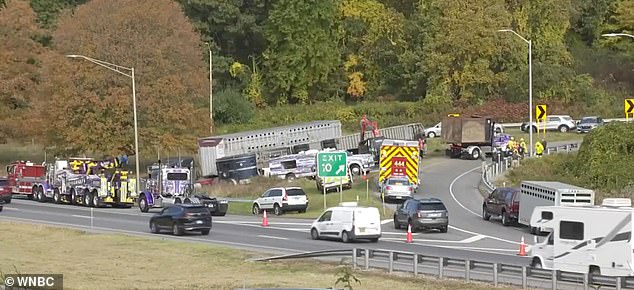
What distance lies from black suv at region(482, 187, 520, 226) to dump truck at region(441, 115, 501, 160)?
23708mm

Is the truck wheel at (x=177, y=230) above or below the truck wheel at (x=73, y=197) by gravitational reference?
below

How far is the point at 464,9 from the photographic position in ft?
325

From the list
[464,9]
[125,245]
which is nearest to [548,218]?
[125,245]

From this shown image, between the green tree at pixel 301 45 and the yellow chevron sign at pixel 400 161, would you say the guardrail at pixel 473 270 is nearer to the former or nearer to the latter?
the yellow chevron sign at pixel 400 161

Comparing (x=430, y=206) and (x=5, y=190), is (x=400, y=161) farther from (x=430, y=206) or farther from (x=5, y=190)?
(x=5, y=190)

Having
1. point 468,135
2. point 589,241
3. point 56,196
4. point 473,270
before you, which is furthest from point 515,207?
point 56,196

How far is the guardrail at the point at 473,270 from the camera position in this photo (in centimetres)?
2806

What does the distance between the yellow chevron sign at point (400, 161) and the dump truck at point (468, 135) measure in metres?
16.9

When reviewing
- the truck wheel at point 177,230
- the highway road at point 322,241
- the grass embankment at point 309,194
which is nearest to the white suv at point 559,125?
the highway road at point 322,241

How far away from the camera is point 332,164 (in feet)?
166

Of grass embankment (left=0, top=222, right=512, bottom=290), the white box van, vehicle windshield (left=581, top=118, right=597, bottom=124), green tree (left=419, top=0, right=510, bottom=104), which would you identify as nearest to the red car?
grass embankment (left=0, top=222, right=512, bottom=290)

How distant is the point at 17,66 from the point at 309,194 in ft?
126

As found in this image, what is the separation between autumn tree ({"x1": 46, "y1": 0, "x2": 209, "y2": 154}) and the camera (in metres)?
78.1

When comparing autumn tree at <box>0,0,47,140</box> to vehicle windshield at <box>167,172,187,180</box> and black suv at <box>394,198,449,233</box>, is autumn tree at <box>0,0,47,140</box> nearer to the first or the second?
Result: vehicle windshield at <box>167,172,187,180</box>
